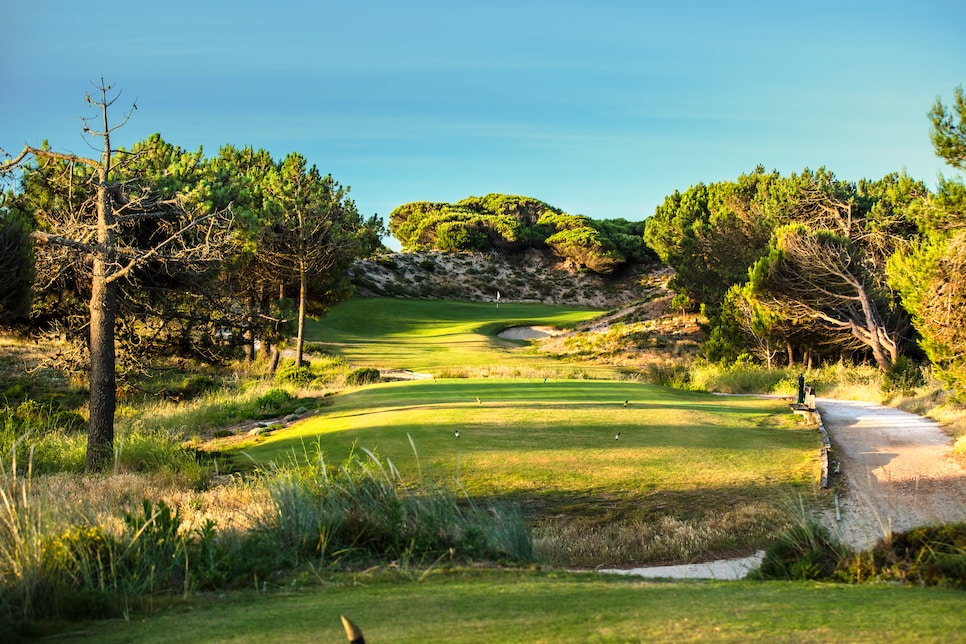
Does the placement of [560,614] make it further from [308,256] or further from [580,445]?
[308,256]

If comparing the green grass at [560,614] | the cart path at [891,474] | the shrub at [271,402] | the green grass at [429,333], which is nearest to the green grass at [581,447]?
the cart path at [891,474]

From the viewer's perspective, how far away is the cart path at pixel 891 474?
10391mm

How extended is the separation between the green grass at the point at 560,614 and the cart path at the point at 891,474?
8.34 feet

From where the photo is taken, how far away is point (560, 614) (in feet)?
15.3

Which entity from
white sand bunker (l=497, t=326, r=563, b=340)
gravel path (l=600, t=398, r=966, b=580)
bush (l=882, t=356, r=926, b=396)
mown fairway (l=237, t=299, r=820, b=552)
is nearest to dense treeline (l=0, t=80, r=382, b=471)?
mown fairway (l=237, t=299, r=820, b=552)

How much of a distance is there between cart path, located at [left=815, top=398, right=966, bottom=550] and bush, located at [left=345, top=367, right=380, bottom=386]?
14339mm

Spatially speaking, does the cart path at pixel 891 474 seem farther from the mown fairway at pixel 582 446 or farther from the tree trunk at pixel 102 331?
the tree trunk at pixel 102 331

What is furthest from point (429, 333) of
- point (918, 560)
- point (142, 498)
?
point (918, 560)

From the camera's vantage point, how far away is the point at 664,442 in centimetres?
1514

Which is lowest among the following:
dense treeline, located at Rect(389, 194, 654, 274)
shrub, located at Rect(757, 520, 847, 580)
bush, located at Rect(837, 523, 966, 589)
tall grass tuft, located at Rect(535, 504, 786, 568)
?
tall grass tuft, located at Rect(535, 504, 786, 568)

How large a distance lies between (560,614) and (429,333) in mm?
48159

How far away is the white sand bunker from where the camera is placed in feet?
177

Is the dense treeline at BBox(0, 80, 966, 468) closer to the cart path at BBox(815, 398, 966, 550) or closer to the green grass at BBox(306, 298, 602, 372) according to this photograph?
the cart path at BBox(815, 398, 966, 550)

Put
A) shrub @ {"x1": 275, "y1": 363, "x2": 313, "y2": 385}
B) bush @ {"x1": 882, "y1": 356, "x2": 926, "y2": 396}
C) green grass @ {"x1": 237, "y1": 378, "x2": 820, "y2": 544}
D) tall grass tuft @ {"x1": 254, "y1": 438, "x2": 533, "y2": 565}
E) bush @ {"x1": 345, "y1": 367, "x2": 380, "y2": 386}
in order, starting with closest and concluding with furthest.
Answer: tall grass tuft @ {"x1": 254, "y1": 438, "x2": 533, "y2": 565} → green grass @ {"x1": 237, "y1": 378, "x2": 820, "y2": 544} → bush @ {"x1": 882, "y1": 356, "x2": 926, "y2": 396} → shrub @ {"x1": 275, "y1": 363, "x2": 313, "y2": 385} → bush @ {"x1": 345, "y1": 367, "x2": 380, "y2": 386}
